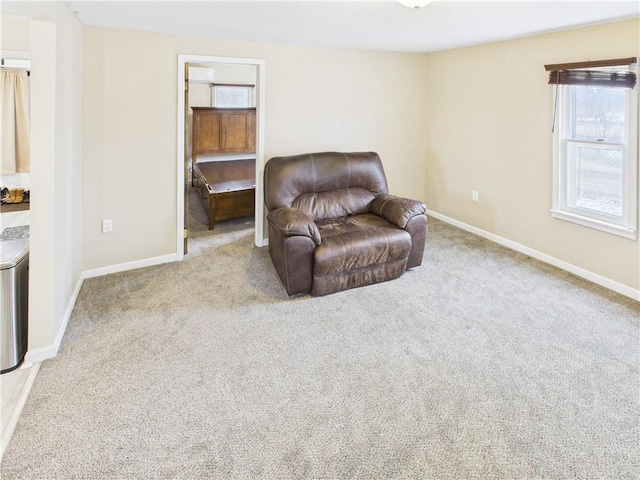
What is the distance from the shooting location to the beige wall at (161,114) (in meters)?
3.51

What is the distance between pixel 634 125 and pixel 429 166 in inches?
102

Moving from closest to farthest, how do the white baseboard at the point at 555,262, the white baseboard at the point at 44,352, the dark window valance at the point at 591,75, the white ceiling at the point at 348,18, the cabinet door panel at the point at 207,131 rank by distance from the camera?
the white baseboard at the point at 44,352 → the white ceiling at the point at 348,18 → the dark window valance at the point at 591,75 → the white baseboard at the point at 555,262 → the cabinet door panel at the point at 207,131

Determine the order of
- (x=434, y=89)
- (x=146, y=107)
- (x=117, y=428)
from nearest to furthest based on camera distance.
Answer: (x=117, y=428), (x=146, y=107), (x=434, y=89)

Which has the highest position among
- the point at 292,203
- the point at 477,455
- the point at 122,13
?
the point at 122,13

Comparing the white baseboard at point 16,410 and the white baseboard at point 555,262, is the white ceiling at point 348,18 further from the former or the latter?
the white baseboard at point 16,410

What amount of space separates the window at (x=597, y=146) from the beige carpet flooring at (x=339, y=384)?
2.47 ft

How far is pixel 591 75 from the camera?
333cm

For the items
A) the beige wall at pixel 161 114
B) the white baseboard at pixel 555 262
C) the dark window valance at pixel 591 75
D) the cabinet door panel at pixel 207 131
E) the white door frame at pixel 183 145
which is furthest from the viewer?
Answer: the cabinet door panel at pixel 207 131

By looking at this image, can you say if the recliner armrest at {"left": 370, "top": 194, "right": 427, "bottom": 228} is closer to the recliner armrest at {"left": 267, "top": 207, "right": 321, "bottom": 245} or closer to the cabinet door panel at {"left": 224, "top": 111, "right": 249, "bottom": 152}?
the recliner armrest at {"left": 267, "top": 207, "right": 321, "bottom": 245}

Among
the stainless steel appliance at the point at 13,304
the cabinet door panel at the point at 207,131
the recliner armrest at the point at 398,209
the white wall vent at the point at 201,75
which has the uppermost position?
the white wall vent at the point at 201,75

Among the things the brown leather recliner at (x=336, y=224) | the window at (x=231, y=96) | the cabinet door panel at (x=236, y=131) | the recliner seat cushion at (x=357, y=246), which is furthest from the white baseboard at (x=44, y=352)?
the window at (x=231, y=96)

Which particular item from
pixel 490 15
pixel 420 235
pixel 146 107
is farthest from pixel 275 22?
pixel 420 235

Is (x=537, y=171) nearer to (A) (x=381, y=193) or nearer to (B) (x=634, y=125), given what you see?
(B) (x=634, y=125)

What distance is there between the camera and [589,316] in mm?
2977
